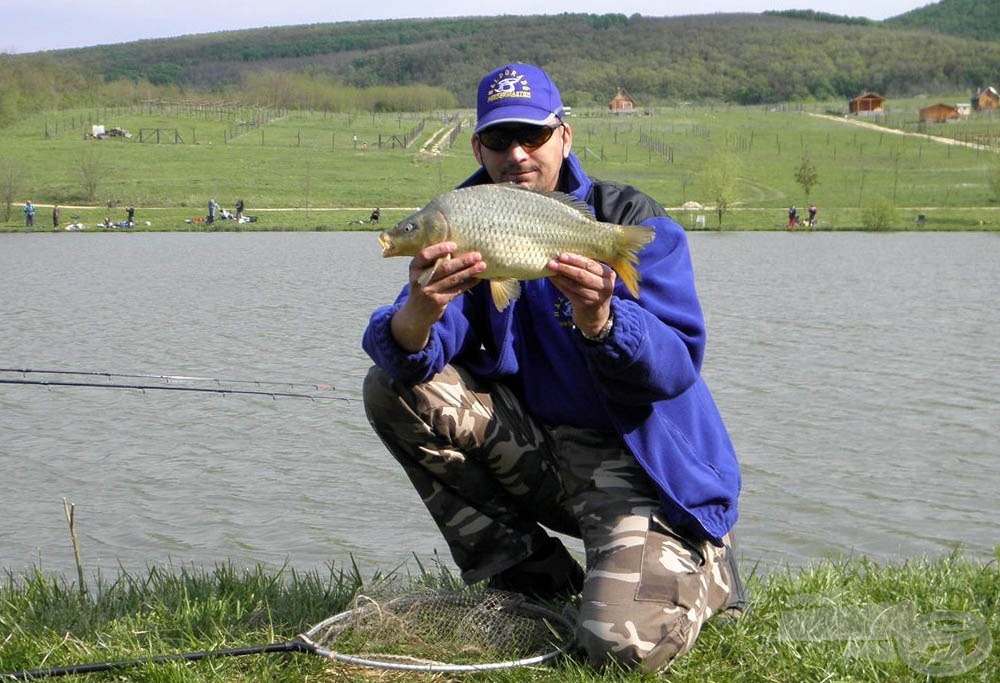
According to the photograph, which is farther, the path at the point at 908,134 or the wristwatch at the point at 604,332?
the path at the point at 908,134

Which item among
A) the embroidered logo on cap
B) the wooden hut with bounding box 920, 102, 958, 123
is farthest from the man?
the wooden hut with bounding box 920, 102, 958, 123

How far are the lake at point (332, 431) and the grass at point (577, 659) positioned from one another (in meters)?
1.26

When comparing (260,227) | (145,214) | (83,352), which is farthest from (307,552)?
(145,214)

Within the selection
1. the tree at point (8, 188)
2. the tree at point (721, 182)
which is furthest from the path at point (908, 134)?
the tree at point (8, 188)

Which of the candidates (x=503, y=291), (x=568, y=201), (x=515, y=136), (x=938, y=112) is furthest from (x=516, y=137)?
(x=938, y=112)

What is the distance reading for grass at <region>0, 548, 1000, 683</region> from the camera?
2.91m

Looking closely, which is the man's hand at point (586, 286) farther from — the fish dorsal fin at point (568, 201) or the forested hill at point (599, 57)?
the forested hill at point (599, 57)

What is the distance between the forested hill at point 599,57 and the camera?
512 ft

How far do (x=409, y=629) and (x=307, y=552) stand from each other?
2.32m

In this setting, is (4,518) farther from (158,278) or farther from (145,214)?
(145,214)

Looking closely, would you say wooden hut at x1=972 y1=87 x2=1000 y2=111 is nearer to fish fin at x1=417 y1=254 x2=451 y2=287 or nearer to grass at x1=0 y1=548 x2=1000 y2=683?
grass at x1=0 y1=548 x2=1000 y2=683

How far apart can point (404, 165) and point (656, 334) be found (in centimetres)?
5770

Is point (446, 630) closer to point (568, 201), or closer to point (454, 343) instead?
point (454, 343)

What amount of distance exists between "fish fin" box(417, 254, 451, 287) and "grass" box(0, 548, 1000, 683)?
92 cm
